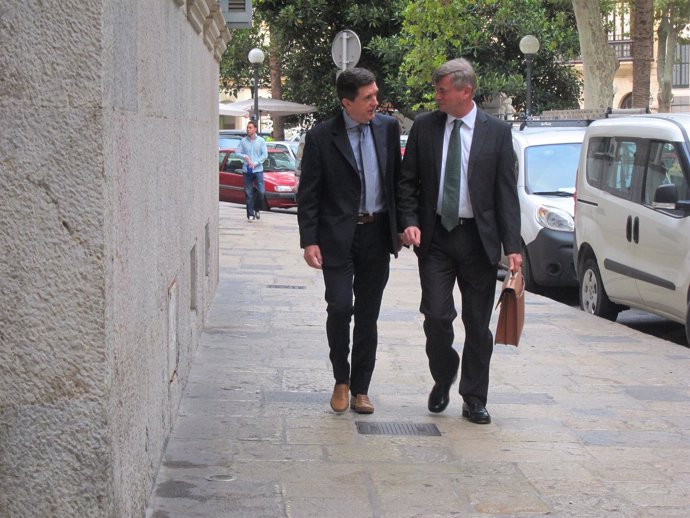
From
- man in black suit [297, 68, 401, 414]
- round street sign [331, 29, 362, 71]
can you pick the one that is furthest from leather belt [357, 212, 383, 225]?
round street sign [331, 29, 362, 71]

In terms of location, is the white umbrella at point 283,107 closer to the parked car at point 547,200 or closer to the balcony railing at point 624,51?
the parked car at point 547,200

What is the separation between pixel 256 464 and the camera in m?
→ 5.61

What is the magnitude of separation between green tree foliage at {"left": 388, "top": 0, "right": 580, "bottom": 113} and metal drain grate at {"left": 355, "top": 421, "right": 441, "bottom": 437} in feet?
66.9

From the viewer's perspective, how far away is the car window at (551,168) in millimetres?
14195

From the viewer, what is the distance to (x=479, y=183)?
20.8 ft

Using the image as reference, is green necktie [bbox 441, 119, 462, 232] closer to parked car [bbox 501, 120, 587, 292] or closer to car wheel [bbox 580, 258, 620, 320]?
car wheel [bbox 580, 258, 620, 320]

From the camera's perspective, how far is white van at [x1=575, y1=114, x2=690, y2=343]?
9797mm

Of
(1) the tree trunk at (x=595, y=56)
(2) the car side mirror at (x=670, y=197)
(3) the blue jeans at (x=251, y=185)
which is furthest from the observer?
(1) the tree trunk at (x=595, y=56)

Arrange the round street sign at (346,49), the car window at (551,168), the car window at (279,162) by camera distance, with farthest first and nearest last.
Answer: the car window at (279,162)
the round street sign at (346,49)
the car window at (551,168)

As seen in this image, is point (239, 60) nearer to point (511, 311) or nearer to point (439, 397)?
point (439, 397)

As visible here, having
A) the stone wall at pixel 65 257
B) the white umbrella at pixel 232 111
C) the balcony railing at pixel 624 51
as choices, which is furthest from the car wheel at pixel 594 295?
the balcony railing at pixel 624 51

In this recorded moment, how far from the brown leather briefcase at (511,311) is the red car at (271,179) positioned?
2000cm

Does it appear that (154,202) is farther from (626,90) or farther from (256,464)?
(626,90)

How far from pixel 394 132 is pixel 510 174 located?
631 mm
